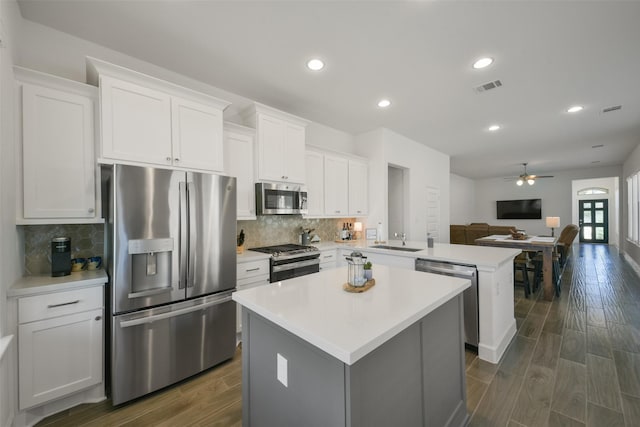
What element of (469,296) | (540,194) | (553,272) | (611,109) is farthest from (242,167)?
(540,194)

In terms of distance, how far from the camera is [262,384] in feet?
4.41

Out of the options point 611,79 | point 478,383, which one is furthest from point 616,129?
point 478,383

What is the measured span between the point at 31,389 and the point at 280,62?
3.18 metres

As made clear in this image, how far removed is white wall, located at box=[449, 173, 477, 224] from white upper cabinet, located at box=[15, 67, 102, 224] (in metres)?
10.1

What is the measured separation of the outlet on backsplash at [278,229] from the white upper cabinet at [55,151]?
1.63 m

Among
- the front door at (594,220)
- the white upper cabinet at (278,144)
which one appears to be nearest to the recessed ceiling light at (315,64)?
the white upper cabinet at (278,144)

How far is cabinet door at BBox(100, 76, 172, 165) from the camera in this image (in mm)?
1979

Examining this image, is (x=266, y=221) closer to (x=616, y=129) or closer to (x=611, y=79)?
(x=611, y=79)

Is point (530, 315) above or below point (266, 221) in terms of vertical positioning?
below

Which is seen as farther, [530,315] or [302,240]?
[302,240]

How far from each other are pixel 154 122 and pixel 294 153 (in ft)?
5.48

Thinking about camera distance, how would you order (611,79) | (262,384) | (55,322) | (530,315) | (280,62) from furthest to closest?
(530,315) → (611,79) → (280,62) → (55,322) → (262,384)

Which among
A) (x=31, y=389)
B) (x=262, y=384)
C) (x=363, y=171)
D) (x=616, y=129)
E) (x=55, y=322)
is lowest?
(x=31, y=389)

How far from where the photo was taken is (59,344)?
5.72 feet
